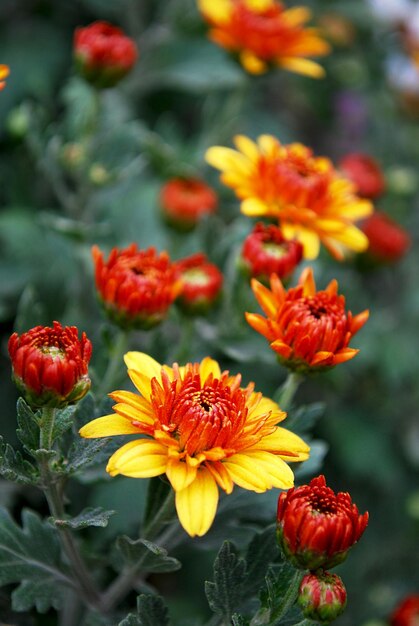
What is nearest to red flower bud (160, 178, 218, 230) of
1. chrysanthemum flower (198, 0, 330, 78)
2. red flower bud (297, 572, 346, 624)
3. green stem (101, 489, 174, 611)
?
chrysanthemum flower (198, 0, 330, 78)

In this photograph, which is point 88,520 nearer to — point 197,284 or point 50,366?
point 50,366

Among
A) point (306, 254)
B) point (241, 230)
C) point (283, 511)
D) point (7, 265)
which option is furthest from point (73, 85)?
point (283, 511)

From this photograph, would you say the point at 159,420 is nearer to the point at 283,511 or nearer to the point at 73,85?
the point at 283,511

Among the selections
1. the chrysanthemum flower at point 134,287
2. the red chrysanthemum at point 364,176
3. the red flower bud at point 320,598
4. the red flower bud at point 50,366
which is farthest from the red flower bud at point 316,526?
the red chrysanthemum at point 364,176

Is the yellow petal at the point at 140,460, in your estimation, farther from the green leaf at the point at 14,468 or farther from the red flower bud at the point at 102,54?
the red flower bud at the point at 102,54

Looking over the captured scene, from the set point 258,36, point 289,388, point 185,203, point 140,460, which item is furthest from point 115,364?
point 258,36

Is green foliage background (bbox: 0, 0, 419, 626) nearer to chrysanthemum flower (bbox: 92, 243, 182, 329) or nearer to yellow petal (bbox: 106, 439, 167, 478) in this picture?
chrysanthemum flower (bbox: 92, 243, 182, 329)
